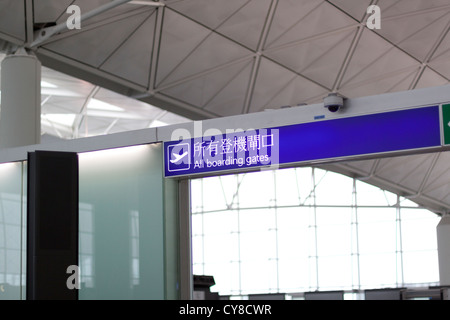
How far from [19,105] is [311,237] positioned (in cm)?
2517

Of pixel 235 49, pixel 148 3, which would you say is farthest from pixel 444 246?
pixel 148 3

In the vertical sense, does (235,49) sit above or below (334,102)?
above

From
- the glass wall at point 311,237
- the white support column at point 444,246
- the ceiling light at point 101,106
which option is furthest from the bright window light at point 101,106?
the white support column at point 444,246

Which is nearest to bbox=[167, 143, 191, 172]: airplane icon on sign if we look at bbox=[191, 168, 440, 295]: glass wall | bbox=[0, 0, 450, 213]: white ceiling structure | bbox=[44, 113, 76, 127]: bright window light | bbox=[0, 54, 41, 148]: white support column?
bbox=[0, 54, 41, 148]: white support column

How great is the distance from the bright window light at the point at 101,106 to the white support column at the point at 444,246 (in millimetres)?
17857

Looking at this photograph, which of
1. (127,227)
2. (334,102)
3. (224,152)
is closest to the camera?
(334,102)

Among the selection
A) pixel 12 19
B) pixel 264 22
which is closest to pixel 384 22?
pixel 264 22

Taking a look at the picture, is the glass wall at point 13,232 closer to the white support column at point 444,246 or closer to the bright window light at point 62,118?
the bright window light at point 62,118

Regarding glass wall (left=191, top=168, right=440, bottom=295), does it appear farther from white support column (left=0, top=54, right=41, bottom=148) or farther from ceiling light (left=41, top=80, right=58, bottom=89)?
white support column (left=0, top=54, right=41, bottom=148)

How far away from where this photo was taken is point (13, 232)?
1319 centimetres

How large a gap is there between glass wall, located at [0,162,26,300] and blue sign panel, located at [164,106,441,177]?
10.0ft

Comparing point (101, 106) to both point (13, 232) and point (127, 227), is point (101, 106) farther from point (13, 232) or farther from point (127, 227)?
point (127, 227)

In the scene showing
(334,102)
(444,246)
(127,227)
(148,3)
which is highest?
(148,3)

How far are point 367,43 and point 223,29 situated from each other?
18.5ft
